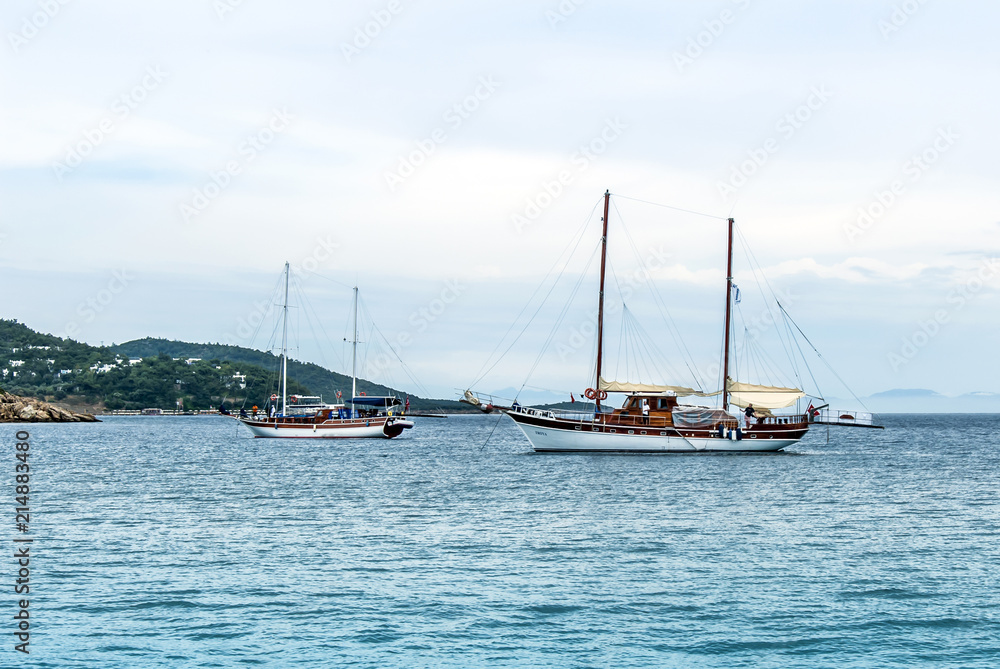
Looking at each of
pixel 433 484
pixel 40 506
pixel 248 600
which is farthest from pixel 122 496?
pixel 248 600

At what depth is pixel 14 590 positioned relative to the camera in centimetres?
Result: 2314

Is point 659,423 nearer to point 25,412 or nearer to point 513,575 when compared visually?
point 513,575

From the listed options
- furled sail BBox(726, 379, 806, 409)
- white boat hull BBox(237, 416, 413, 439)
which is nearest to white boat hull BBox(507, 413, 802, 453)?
furled sail BBox(726, 379, 806, 409)

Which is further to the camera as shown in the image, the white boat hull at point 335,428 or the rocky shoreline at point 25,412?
the rocky shoreline at point 25,412

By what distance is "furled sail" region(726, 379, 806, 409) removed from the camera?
255 ft

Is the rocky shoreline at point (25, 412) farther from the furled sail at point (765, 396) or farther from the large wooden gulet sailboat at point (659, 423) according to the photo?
the furled sail at point (765, 396)

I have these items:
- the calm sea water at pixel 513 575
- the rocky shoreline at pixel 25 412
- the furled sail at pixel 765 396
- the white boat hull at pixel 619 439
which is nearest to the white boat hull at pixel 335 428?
the white boat hull at pixel 619 439

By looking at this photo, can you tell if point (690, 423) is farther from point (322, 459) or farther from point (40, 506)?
point (40, 506)

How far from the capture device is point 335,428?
350ft

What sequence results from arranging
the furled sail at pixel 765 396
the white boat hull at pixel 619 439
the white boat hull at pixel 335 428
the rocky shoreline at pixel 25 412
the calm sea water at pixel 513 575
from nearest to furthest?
the calm sea water at pixel 513 575 < the white boat hull at pixel 619 439 < the furled sail at pixel 765 396 < the white boat hull at pixel 335 428 < the rocky shoreline at pixel 25 412

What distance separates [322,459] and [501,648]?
57.1m

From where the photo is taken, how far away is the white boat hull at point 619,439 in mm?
70000

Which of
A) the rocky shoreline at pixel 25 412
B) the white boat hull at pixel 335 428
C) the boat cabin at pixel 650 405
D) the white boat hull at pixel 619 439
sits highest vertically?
the boat cabin at pixel 650 405

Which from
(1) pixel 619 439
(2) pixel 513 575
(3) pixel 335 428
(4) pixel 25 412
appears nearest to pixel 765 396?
(1) pixel 619 439
